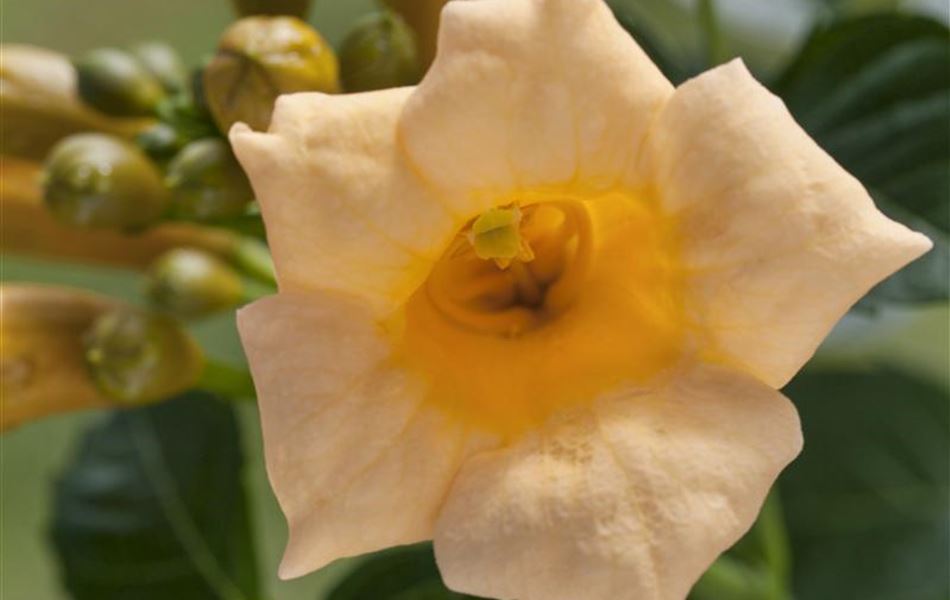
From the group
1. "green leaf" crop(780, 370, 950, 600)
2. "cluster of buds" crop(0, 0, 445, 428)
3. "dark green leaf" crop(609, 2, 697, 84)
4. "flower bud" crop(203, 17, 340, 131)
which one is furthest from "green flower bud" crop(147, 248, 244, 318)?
"green leaf" crop(780, 370, 950, 600)

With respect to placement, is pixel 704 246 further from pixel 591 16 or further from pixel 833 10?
pixel 833 10

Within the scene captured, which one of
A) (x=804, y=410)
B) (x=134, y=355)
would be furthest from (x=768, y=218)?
(x=804, y=410)

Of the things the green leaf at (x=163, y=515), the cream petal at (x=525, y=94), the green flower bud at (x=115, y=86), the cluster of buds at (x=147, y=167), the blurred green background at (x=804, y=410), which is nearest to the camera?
the cream petal at (x=525, y=94)

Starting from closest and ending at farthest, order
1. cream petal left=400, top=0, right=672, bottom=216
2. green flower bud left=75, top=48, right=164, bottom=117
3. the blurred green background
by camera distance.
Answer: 1. cream petal left=400, top=0, right=672, bottom=216
2. green flower bud left=75, top=48, right=164, bottom=117
3. the blurred green background

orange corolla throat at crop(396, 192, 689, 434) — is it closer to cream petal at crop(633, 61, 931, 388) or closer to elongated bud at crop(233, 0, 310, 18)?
cream petal at crop(633, 61, 931, 388)

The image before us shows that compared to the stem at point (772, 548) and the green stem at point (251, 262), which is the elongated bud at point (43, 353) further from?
the stem at point (772, 548)

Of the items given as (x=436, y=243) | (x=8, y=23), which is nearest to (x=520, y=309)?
(x=436, y=243)

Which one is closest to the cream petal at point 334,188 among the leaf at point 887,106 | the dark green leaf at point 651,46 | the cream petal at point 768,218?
the cream petal at point 768,218
